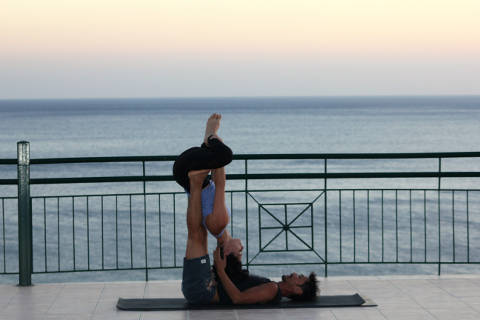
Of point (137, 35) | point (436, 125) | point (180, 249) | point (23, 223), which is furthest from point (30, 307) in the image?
point (436, 125)

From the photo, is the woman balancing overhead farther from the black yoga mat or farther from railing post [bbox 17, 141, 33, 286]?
railing post [bbox 17, 141, 33, 286]

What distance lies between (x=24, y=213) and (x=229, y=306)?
2.23m

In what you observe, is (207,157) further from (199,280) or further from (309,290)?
(309,290)

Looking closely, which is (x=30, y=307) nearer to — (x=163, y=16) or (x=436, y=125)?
(x=163, y=16)

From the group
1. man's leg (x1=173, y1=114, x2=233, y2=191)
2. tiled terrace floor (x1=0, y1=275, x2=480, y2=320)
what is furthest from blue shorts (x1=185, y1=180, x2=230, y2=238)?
tiled terrace floor (x1=0, y1=275, x2=480, y2=320)

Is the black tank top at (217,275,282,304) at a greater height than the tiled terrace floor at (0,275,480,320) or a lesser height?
greater

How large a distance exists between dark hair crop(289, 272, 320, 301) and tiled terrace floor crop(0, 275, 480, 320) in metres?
0.22

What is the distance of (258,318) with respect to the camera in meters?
6.18

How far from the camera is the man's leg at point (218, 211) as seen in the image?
20.9ft

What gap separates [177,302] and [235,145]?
56679mm

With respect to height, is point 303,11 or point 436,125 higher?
point 303,11

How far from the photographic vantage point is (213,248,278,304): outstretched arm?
21.0 feet

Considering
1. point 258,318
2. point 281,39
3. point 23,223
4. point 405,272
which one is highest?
point 281,39

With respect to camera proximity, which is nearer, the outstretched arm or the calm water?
the outstretched arm
